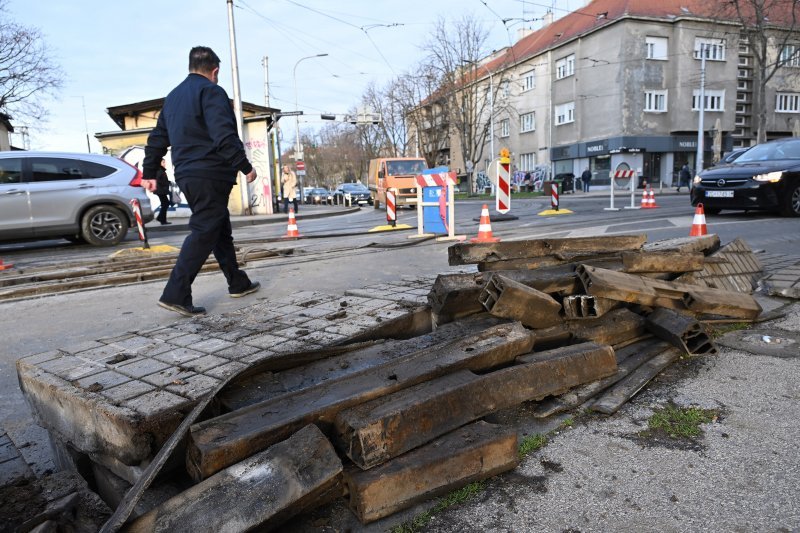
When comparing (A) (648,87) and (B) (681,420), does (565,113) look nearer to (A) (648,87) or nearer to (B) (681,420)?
(A) (648,87)

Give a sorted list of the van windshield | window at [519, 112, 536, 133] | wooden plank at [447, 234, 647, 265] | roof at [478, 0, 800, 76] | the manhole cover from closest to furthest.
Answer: the manhole cover, wooden plank at [447, 234, 647, 265], the van windshield, roof at [478, 0, 800, 76], window at [519, 112, 536, 133]

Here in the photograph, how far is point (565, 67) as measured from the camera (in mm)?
45969

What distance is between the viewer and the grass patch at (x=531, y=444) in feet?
7.55

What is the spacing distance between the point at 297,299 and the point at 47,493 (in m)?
2.31

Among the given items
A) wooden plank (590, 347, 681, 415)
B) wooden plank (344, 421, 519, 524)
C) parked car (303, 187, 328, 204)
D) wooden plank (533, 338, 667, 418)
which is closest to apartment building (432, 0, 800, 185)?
parked car (303, 187, 328, 204)

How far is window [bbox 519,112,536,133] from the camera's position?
167 ft

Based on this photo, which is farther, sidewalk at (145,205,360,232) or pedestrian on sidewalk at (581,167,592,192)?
pedestrian on sidewalk at (581,167,592,192)

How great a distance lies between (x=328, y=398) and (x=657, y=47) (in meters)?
47.2

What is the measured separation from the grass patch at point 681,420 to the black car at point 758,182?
10145 mm

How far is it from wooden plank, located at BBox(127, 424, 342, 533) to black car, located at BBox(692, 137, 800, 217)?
1179 centimetres

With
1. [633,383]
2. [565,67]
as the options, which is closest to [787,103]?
[565,67]

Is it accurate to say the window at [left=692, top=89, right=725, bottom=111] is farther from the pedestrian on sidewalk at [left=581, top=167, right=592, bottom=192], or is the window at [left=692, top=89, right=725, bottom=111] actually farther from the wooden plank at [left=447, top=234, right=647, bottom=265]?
the wooden plank at [left=447, top=234, right=647, bottom=265]

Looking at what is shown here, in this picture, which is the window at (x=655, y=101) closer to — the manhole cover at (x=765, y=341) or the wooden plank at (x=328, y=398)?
the manhole cover at (x=765, y=341)

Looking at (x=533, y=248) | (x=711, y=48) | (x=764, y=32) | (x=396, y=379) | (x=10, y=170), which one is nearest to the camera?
(x=396, y=379)
